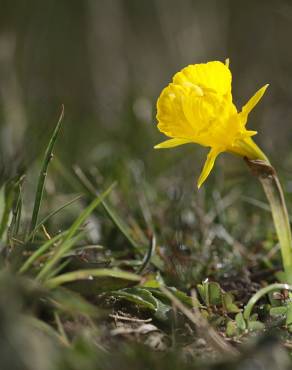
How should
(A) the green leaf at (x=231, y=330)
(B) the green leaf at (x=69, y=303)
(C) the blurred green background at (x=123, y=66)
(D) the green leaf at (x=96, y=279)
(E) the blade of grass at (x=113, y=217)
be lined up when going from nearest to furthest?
(B) the green leaf at (x=69, y=303) → (D) the green leaf at (x=96, y=279) → (A) the green leaf at (x=231, y=330) → (E) the blade of grass at (x=113, y=217) → (C) the blurred green background at (x=123, y=66)

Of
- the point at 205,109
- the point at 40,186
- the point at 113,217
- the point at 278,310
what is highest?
the point at 205,109

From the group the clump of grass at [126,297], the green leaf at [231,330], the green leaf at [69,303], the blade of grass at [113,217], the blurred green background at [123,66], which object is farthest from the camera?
the blurred green background at [123,66]

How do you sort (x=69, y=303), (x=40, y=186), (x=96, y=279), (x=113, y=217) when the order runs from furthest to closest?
(x=113, y=217) → (x=40, y=186) → (x=96, y=279) → (x=69, y=303)

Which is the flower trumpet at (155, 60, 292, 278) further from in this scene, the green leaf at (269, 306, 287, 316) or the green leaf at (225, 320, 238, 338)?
the green leaf at (225, 320, 238, 338)

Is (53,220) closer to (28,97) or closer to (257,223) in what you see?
(257,223)

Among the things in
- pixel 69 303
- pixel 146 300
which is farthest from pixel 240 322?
pixel 69 303

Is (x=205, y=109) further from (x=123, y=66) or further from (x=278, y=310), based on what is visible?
(x=123, y=66)

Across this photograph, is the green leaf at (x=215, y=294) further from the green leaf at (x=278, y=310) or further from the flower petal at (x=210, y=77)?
the flower petal at (x=210, y=77)

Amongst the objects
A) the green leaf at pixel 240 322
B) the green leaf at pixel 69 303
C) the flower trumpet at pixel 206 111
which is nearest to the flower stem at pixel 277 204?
the flower trumpet at pixel 206 111
